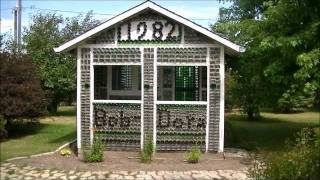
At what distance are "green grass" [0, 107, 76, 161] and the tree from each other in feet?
15.1

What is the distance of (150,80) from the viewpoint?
46.6 feet

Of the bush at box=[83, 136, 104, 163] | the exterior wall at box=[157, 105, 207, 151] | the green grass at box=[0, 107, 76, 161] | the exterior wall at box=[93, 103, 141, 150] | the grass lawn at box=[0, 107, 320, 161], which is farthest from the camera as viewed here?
the grass lawn at box=[0, 107, 320, 161]

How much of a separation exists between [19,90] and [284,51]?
8.63 m

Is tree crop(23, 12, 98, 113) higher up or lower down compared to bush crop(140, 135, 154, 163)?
higher up

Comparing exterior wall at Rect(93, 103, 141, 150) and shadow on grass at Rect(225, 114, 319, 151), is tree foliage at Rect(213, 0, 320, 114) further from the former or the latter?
exterior wall at Rect(93, 103, 141, 150)

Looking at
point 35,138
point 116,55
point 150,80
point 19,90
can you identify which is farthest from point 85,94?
point 35,138

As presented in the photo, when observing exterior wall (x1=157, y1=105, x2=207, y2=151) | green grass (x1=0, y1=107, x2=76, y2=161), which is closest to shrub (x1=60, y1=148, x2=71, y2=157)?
green grass (x1=0, y1=107, x2=76, y2=161)

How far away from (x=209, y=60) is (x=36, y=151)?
5.33m

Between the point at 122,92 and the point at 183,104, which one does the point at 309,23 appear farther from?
the point at 122,92

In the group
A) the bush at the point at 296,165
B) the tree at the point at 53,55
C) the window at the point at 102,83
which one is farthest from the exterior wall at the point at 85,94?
the tree at the point at 53,55

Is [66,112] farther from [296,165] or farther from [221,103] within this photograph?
[296,165]

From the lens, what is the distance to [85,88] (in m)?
14.5

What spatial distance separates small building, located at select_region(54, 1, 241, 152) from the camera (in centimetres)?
1407

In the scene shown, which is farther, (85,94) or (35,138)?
(35,138)
